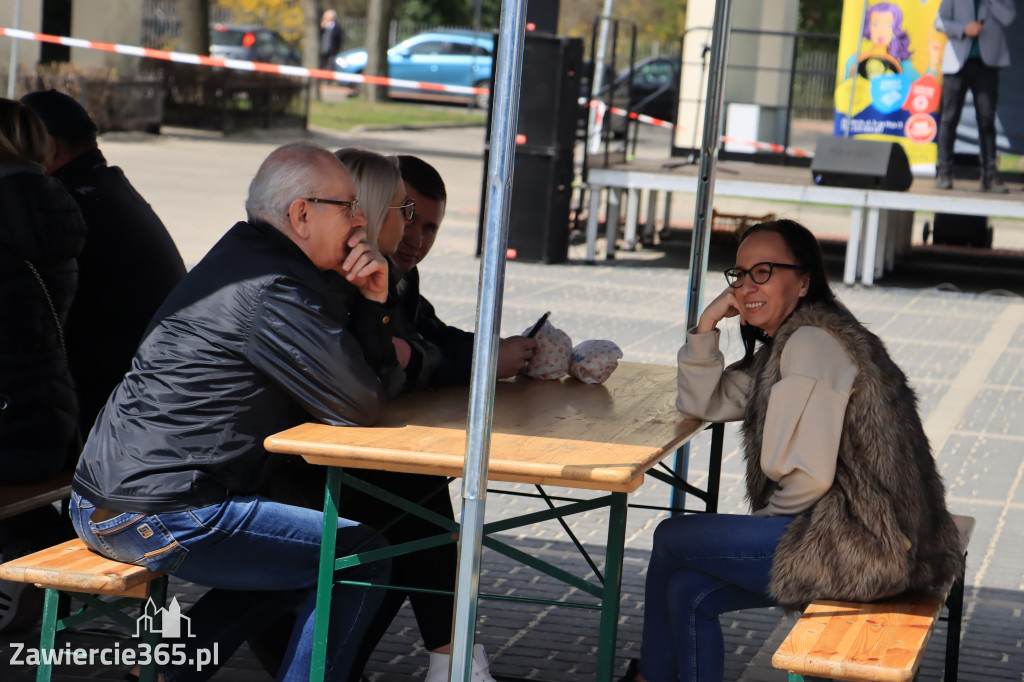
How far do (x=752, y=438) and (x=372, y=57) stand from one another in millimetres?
31144

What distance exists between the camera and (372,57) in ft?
109

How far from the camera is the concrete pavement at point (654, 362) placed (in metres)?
4.30

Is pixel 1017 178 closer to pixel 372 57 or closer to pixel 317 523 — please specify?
pixel 317 523

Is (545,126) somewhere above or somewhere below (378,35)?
below

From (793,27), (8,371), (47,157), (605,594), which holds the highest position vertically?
(793,27)

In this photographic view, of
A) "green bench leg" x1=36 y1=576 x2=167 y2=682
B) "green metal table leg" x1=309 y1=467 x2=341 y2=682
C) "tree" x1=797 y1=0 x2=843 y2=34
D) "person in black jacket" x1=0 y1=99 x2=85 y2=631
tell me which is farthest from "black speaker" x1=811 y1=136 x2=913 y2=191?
"tree" x1=797 y1=0 x2=843 y2=34

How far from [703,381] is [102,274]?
1.97m

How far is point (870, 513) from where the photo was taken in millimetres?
3070

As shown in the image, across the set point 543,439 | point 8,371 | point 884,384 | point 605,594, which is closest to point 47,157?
point 8,371

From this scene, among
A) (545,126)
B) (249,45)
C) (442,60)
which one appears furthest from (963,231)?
(249,45)

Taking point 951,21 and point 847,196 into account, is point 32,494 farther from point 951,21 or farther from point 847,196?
point 951,21

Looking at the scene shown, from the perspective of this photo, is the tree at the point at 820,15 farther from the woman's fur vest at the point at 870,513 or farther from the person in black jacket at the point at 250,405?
the person in black jacket at the point at 250,405

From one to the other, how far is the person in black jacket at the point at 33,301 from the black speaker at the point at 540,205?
875cm

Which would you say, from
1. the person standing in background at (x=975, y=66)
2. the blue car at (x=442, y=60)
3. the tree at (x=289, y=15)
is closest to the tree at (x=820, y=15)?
the blue car at (x=442, y=60)
